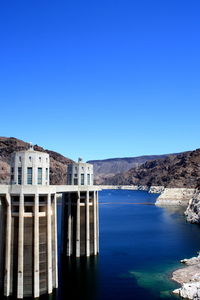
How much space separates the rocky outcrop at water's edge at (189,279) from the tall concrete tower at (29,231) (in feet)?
48.6

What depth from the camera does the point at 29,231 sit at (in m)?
39.4

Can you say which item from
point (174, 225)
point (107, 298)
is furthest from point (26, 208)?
point (174, 225)

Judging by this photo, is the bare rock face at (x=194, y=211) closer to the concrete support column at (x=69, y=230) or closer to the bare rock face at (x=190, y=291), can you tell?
the concrete support column at (x=69, y=230)

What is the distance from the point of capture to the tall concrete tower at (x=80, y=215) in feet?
187

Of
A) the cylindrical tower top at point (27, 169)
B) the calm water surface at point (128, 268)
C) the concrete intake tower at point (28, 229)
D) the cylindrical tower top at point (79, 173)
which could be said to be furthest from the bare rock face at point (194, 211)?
the cylindrical tower top at point (27, 169)

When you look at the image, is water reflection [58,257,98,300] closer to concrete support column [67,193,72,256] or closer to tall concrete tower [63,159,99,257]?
concrete support column [67,193,72,256]

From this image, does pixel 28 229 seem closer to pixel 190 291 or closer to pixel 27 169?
pixel 27 169

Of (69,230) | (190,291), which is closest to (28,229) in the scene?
(69,230)

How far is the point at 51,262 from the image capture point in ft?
134

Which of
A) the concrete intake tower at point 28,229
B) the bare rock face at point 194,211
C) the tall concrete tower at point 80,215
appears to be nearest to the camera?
the concrete intake tower at point 28,229

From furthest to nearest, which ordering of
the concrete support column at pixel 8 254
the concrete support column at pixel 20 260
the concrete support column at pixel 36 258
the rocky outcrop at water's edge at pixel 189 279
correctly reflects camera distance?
the rocky outcrop at water's edge at pixel 189 279 < the concrete support column at pixel 8 254 < the concrete support column at pixel 36 258 < the concrete support column at pixel 20 260

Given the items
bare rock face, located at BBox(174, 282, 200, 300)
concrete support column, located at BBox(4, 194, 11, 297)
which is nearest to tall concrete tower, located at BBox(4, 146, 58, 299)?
concrete support column, located at BBox(4, 194, 11, 297)

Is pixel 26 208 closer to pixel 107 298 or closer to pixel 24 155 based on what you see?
pixel 24 155

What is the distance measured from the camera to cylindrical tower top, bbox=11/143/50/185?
40.7 m
